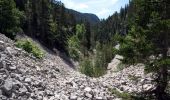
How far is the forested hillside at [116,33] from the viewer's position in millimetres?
21906

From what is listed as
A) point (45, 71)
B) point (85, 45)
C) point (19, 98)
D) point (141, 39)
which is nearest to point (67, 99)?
point (19, 98)

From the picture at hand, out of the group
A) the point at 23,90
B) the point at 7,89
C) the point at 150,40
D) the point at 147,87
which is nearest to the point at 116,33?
the point at 147,87

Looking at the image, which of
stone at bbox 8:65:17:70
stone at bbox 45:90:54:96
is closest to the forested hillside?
stone at bbox 45:90:54:96

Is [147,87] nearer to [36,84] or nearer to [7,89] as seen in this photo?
[36,84]

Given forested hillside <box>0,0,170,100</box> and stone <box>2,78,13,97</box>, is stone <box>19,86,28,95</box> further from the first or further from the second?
forested hillside <box>0,0,170,100</box>

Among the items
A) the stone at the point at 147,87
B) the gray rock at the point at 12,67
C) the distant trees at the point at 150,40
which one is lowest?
the stone at the point at 147,87

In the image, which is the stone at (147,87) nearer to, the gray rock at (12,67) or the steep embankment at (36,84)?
the steep embankment at (36,84)

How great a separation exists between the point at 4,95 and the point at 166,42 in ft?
35.5

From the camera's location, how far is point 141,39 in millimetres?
21938

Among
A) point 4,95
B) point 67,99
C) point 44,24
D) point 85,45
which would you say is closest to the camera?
point 4,95

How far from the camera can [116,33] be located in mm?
29312

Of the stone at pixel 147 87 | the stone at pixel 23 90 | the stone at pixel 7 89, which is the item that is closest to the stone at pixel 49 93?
the stone at pixel 23 90

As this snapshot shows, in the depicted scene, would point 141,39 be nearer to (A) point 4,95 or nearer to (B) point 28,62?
(B) point 28,62

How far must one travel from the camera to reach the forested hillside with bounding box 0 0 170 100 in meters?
21.9
